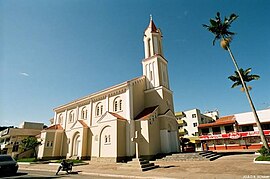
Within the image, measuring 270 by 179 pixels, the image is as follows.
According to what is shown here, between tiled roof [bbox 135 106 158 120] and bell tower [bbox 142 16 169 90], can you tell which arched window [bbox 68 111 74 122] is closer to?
tiled roof [bbox 135 106 158 120]

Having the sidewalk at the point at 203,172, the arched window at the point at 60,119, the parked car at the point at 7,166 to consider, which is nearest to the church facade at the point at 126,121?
the arched window at the point at 60,119

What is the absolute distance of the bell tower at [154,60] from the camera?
2598cm

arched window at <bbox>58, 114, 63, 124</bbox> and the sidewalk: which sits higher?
arched window at <bbox>58, 114, 63, 124</bbox>

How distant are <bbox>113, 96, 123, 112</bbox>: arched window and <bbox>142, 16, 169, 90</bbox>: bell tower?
4.92 meters

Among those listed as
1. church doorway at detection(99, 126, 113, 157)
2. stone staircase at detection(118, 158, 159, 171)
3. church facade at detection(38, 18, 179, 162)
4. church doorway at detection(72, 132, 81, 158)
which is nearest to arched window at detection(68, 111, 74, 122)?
church facade at detection(38, 18, 179, 162)

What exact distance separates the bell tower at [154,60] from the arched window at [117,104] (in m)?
4.92

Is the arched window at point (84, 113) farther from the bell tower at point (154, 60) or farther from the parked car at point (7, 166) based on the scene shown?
the parked car at point (7, 166)

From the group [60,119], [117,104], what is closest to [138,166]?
[117,104]

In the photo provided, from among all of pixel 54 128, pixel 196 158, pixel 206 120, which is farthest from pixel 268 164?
pixel 206 120

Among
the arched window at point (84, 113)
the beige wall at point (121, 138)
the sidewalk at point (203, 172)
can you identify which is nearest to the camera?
the sidewalk at point (203, 172)

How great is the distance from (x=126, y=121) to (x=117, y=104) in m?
3.55

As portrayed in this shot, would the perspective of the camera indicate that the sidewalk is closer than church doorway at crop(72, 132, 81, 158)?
Yes

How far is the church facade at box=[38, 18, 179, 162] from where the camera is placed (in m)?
21.5

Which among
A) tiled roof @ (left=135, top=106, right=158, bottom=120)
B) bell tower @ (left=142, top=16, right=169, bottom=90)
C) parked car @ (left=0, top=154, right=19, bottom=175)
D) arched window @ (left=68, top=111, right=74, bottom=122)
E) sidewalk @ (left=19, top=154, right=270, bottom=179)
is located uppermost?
bell tower @ (left=142, top=16, right=169, bottom=90)
